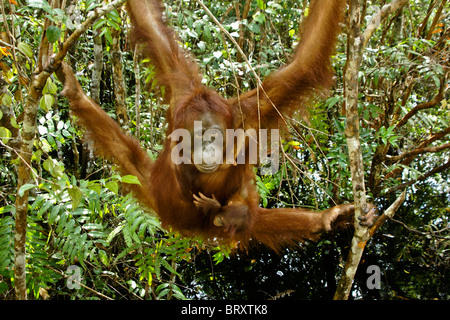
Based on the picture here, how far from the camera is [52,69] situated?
207 cm

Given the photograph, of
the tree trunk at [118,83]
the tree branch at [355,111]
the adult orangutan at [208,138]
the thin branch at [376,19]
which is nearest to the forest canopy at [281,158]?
the tree trunk at [118,83]

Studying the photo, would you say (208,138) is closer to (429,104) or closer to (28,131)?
(28,131)

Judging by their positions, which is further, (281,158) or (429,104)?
(429,104)

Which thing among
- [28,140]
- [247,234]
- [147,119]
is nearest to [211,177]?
[247,234]

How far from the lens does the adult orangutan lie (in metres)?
2.57

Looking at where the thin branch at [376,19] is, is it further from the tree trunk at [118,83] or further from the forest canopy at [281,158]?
the tree trunk at [118,83]

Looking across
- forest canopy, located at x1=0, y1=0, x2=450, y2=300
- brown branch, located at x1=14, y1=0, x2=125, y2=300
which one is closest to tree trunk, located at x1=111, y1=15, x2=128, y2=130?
forest canopy, located at x1=0, y1=0, x2=450, y2=300

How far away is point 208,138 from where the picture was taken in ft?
8.53

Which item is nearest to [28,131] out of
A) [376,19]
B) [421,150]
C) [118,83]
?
[118,83]

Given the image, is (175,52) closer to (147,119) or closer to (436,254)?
(147,119)

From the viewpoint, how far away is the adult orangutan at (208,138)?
2574 millimetres

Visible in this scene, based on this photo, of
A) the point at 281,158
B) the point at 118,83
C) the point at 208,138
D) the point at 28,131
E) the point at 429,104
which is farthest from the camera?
the point at 429,104

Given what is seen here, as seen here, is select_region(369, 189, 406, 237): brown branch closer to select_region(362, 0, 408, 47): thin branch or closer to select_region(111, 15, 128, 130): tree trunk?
select_region(362, 0, 408, 47): thin branch

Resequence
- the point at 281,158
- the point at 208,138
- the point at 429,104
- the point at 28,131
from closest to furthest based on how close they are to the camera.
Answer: the point at 28,131, the point at 208,138, the point at 281,158, the point at 429,104
